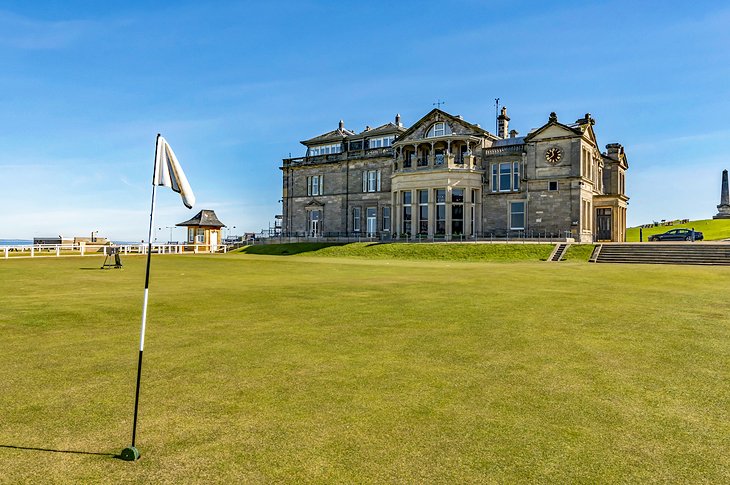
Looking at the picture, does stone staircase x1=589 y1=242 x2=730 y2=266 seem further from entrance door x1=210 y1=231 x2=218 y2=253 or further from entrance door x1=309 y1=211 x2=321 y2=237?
entrance door x1=210 y1=231 x2=218 y2=253

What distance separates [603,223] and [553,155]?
10.5 meters

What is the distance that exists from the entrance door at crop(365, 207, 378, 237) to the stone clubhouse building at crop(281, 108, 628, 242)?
128mm

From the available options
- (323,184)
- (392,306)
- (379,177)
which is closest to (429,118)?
(379,177)

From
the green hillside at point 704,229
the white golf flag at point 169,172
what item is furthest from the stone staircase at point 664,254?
the green hillside at point 704,229

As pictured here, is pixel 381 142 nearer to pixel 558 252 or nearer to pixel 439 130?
pixel 439 130

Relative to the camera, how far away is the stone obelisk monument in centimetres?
9144

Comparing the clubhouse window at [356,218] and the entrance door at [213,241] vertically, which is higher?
the clubhouse window at [356,218]

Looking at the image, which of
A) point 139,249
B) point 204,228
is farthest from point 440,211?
point 139,249

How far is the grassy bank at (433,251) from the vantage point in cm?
3738

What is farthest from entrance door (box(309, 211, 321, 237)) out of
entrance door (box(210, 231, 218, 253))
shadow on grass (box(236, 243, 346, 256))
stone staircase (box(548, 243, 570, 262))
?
stone staircase (box(548, 243, 570, 262))

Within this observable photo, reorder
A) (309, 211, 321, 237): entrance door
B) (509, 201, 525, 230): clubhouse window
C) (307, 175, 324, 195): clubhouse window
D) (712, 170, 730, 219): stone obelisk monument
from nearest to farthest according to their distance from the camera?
(509, 201, 525, 230): clubhouse window
(307, 175, 324, 195): clubhouse window
(309, 211, 321, 237): entrance door
(712, 170, 730, 219): stone obelisk monument

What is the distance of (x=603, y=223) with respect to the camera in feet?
165

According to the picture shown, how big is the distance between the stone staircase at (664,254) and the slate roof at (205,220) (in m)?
45.5

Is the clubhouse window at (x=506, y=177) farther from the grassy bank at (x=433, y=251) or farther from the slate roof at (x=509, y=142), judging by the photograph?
the grassy bank at (x=433, y=251)
